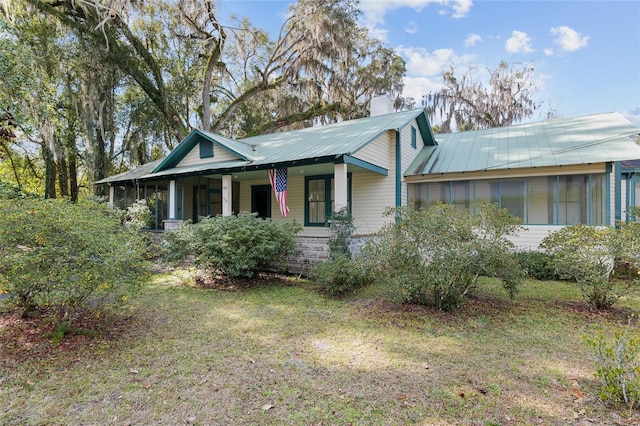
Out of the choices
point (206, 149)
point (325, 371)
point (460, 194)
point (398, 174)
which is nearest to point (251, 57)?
point (206, 149)

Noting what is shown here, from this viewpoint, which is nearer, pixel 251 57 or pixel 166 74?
pixel 166 74

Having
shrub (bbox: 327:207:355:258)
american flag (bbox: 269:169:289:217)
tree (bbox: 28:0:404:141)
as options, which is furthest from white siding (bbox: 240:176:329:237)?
tree (bbox: 28:0:404:141)

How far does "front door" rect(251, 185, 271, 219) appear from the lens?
13805mm

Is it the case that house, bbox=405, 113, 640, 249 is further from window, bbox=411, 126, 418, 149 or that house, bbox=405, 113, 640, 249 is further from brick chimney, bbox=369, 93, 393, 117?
brick chimney, bbox=369, 93, 393, 117

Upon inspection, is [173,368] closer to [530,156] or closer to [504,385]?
[504,385]

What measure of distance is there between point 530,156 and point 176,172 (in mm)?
11373

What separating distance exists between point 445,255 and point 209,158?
29.5ft

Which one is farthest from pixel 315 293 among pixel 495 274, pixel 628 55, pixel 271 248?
pixel 628 55

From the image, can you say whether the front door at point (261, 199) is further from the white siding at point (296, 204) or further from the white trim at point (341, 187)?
the white trim at point (341, 187)

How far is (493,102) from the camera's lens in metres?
24.0

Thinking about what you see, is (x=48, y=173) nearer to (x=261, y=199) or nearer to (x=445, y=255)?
(x=261, y=199)

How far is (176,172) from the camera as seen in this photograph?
1167cm

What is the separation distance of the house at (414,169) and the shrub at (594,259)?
3119mm

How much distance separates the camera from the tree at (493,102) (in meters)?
23.7
